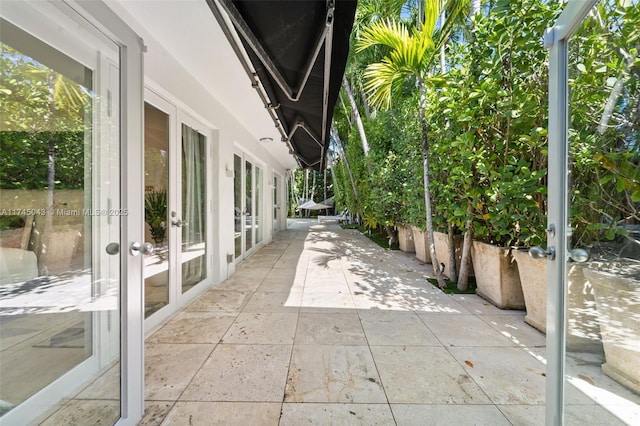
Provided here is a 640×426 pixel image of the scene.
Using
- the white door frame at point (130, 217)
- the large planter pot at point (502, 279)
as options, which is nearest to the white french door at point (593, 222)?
the large planter pot at point (502, 279)

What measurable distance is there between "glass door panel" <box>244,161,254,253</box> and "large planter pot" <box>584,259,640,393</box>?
16.1 feet

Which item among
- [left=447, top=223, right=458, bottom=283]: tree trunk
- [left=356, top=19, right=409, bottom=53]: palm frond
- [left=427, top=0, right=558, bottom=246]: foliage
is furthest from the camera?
[left=447, top=223, right=458, bottom=283]: tree trunk

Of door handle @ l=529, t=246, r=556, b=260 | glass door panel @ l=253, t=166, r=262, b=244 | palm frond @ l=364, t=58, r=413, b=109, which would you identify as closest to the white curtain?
palm frond @ l=364, t=58, r=413, b=109

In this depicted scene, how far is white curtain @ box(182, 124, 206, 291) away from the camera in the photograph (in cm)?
290

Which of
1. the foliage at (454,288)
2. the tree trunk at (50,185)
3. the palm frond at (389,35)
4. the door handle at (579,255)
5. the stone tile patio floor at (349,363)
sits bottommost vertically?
the stone tile patio floor at (349,363)

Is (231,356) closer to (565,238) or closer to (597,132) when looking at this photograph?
(565,238)

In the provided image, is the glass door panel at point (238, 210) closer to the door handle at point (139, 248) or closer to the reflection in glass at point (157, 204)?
the reflection in glass at point (157, 204)

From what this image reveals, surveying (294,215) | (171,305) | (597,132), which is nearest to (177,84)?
(171,305)

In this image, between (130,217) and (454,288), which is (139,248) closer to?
(130,217)

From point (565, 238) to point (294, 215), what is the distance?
22988 mm

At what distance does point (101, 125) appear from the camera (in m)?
1.47

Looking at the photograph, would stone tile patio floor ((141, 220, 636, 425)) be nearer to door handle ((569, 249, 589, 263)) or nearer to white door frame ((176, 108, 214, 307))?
white door frame ((176, 108, 214, 307))

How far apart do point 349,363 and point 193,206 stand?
7.79 ft

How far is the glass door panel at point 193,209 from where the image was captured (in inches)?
114
